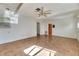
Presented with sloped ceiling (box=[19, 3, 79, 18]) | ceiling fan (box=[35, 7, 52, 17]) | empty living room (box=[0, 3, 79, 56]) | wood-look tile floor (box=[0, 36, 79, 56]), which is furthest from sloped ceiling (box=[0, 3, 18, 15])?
wood-look tile floor (box=[0, 36, 79, 56])

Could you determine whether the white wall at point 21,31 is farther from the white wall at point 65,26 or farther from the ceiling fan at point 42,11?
the white wall at point 65,26

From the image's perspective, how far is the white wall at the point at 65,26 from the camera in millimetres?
1817

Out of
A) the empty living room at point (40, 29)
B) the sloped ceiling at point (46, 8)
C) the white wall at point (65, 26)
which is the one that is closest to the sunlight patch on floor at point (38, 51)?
the empty living room at point (40, 29)

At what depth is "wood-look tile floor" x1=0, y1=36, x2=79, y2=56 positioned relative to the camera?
1.75 m

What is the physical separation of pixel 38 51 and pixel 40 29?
0.42 m

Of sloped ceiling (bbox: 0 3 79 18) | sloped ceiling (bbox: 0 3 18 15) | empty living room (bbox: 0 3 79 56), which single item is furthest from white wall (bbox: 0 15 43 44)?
sloped ceiling (bbox: 0 3 18 15)

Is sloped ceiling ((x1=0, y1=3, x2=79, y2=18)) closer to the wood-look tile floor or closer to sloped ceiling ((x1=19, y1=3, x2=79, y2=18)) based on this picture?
sloped ceiling ((x1=19, y1=3, x2=79, y2=18))

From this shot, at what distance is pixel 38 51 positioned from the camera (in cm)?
183

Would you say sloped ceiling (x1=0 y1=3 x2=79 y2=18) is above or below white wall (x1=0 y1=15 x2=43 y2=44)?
above

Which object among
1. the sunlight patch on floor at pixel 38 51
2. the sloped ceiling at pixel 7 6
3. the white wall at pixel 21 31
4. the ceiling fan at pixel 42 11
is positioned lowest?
the sunlight patch on floor at pixel 38 51

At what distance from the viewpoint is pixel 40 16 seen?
186 cm

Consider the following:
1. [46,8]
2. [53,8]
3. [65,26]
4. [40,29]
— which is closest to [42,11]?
[46,8]

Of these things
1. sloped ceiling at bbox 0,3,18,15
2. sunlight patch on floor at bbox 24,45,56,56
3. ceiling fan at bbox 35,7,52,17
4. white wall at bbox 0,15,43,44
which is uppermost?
sloped ceiling at bbox 0,3,18,15

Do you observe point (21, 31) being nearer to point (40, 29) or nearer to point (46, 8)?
point (40, 29)
